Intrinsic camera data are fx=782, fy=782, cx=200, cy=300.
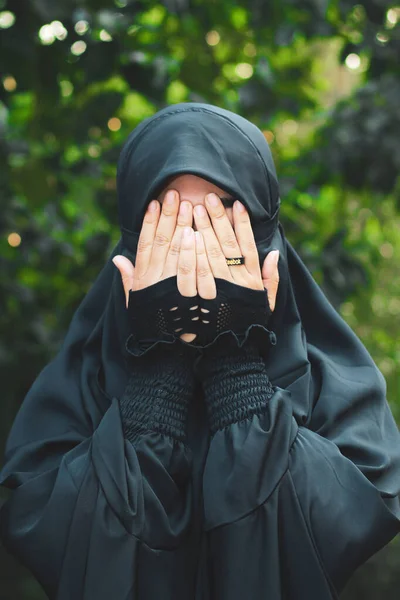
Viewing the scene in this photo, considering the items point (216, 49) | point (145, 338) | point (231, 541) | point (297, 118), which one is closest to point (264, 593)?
point (231, 541)

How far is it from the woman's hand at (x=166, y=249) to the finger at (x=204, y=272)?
13 millimetres

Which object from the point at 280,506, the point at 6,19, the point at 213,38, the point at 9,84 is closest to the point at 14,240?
the point at 9,84

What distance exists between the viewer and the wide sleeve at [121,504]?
1560 mm

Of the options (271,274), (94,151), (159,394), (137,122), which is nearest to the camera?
(159,394)

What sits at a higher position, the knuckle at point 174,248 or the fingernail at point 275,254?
the knuckle at point 174,248

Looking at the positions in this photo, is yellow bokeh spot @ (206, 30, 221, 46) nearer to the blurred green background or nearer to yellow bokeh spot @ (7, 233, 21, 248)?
the blurred green background

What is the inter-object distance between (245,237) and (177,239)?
15 cm

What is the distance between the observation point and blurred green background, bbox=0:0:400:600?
3.07 metres

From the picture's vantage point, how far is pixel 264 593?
1.58 m

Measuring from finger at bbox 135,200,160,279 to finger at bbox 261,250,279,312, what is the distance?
0.27 m

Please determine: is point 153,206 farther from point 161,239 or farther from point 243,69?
point 243,69

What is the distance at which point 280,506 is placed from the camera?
→ 5.24 feet

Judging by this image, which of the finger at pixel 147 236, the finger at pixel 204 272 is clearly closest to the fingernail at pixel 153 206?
the finger at pixel 147 236

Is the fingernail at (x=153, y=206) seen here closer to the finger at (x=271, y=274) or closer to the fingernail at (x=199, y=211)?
the fingernail at (x=199, y=211)
